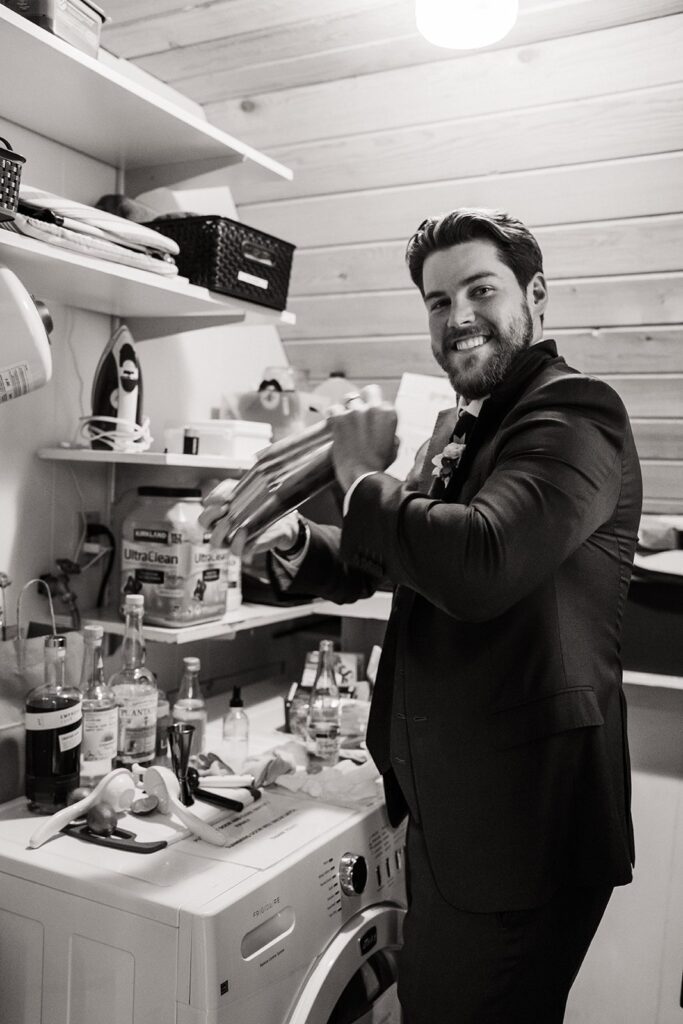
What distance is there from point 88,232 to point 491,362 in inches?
A: 29.2

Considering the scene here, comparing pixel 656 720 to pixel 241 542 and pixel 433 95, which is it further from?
pixel 433 95

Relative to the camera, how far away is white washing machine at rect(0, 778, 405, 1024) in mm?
1285

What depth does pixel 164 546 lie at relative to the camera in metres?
1.86

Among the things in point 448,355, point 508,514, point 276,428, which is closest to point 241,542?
point 508,514

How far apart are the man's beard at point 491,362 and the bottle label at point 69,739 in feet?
3.06

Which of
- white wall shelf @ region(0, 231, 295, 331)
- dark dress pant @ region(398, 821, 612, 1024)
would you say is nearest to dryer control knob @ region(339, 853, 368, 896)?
dark dress pant @ region(398, 821, 612, 1024)

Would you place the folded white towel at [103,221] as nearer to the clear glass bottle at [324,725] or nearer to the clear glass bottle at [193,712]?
the clear glass bottle at [193,712]

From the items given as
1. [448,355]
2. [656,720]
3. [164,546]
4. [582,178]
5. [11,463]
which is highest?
[582,178]

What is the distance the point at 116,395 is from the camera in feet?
6.22

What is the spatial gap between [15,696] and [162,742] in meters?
0.38

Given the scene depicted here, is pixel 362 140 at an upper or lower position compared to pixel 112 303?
upper

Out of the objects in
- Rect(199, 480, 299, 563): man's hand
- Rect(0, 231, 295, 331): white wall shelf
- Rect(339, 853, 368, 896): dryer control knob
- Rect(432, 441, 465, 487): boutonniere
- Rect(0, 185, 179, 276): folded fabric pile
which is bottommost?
Rect(339, 853, 368, 896): dryer control knob

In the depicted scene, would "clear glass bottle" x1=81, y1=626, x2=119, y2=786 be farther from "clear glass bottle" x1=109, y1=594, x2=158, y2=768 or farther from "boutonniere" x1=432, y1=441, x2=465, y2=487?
"boutonniere" x1=432, y1=441, x2=465, y2=487

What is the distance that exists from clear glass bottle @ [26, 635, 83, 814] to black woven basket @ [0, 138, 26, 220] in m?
0.76
